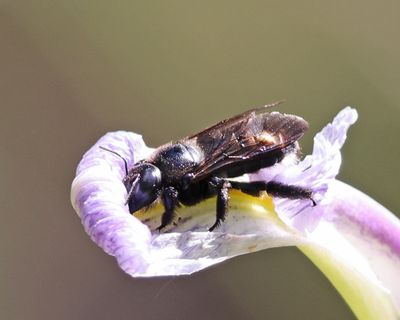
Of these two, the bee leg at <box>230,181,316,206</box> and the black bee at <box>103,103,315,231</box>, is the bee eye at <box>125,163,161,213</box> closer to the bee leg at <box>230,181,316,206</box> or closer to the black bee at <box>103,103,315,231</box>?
the black bee at <box>103,103,315,231</box>

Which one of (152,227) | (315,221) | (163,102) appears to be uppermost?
(152,227)

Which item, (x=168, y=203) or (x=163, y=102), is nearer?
(x=168, y=203)

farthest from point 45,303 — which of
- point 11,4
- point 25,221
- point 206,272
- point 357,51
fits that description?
point 357,51

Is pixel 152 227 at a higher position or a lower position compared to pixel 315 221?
higher

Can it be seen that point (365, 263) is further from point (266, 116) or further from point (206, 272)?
point (206, 272)

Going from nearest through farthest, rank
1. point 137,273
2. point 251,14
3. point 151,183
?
point 137,273
point 151,183
point 251,14

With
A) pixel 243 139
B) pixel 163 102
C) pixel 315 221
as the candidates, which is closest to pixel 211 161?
pixel 243 139

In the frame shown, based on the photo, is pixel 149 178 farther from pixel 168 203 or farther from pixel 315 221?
pixel 315 221
